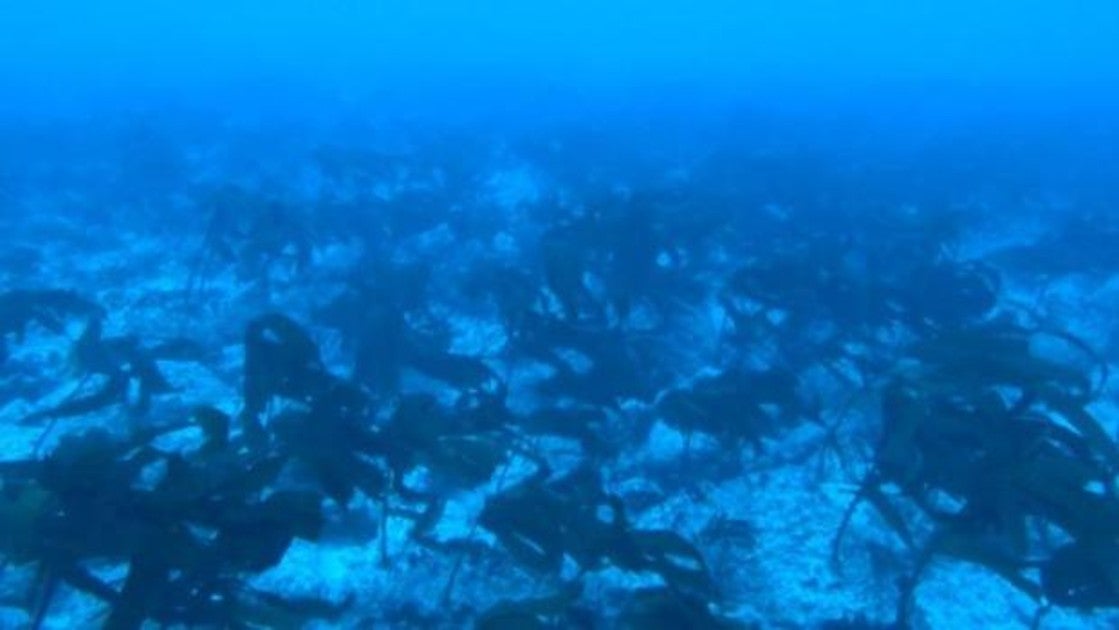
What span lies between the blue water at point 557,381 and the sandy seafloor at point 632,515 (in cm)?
3

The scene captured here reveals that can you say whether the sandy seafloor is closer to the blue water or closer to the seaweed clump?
the blue water

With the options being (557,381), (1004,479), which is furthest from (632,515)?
(1004,479)

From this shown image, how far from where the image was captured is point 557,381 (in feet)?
20.4

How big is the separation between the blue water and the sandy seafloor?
25 millimetres

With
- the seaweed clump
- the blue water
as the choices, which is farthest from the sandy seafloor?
the seaweed clump

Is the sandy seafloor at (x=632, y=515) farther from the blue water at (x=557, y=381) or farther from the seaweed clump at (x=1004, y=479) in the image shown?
the seaweed clump at (x=1004, y=479)

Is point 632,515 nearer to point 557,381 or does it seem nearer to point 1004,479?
point 557,381

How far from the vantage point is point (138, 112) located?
2341cm

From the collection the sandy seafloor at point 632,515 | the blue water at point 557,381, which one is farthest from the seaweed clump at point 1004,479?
the sandy seafloor at point 632,515

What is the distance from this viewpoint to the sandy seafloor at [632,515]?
468 centimetres

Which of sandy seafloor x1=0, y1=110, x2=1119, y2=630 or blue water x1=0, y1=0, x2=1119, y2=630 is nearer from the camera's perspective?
blue water x1=0, y1=0, x2=1119, y2=630

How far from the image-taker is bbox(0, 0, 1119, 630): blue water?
396cm

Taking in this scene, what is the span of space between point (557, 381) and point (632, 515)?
3.89ft

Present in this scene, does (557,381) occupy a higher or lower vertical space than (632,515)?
higher
